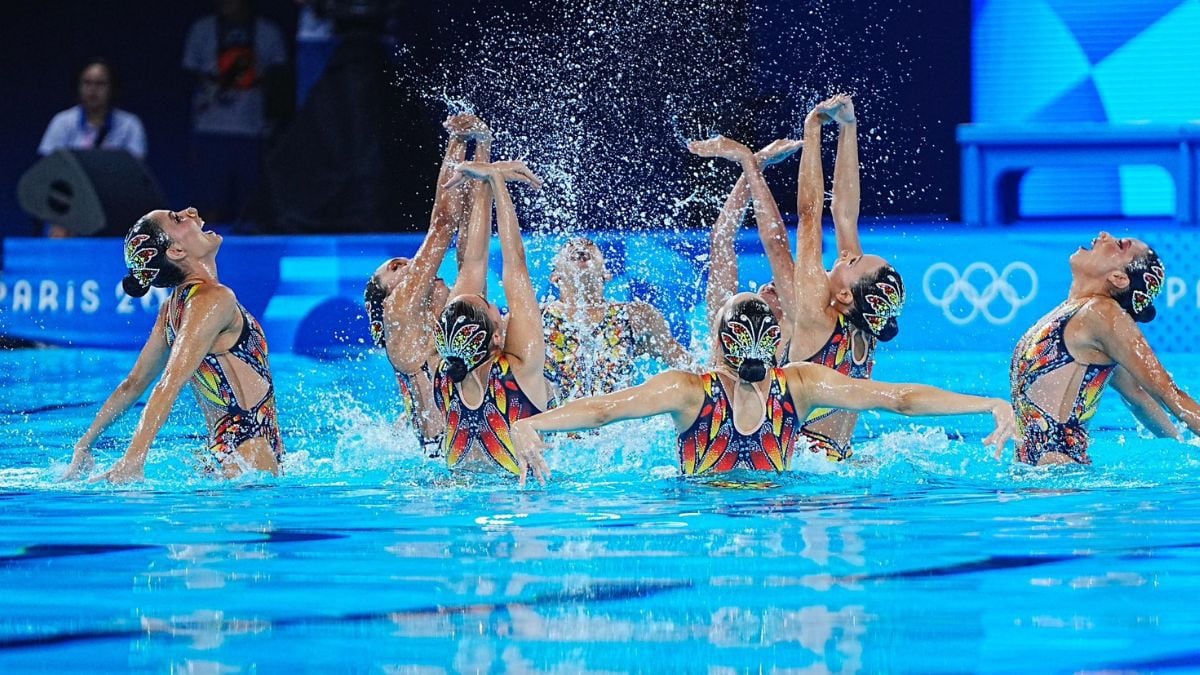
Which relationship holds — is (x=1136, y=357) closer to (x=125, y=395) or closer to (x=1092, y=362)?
(x=1092, y=362)

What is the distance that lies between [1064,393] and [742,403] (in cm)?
123

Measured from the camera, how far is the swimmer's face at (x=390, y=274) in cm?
691

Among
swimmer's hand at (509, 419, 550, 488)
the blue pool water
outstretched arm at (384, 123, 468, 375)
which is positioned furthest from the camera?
outstretched arm at (384, 123, 468, 375)

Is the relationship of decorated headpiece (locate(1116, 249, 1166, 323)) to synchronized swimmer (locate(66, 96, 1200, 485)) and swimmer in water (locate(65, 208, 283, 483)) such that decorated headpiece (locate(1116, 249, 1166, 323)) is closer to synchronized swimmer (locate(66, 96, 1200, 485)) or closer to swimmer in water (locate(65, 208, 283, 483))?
synchronized swimmer (locate(66, 96, 1200, 485))

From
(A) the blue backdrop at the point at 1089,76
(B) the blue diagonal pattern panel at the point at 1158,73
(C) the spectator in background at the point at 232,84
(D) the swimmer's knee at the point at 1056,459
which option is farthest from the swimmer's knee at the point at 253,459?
(B) the blue diagonal pattern panel at the point at 1158,73

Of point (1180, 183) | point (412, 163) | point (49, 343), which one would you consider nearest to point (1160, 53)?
point (1180, 183)

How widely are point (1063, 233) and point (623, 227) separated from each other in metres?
3.79

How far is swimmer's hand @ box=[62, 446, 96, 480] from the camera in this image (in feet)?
20.1

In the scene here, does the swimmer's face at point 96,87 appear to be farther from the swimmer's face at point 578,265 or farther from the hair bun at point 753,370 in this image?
the hair bun at point 753,370

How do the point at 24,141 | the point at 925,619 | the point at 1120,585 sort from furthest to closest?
the point at 24,141 < the point at 1120,585 < the point at 925,619

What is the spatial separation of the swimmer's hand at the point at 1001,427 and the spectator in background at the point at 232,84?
31.4ft

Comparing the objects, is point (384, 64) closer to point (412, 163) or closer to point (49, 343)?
point (412, 163)

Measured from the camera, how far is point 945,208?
13719 millimetres

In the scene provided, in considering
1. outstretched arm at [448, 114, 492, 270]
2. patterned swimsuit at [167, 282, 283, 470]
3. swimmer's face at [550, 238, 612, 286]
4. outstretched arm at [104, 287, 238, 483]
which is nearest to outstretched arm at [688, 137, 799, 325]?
swimmer's face at [550, 238, 612, 286]
